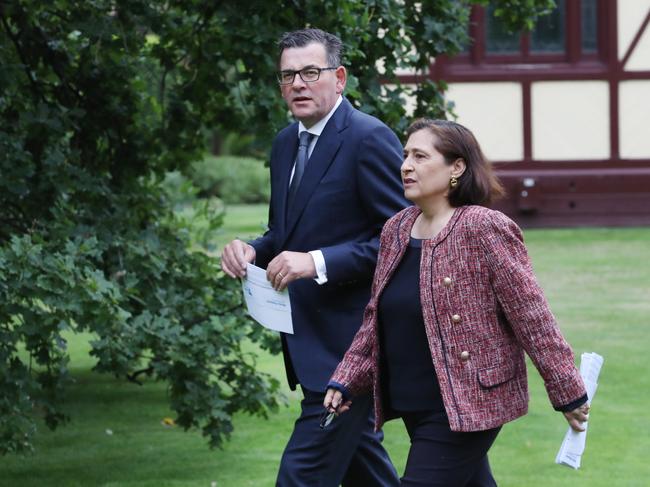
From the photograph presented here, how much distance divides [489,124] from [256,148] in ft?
49.6

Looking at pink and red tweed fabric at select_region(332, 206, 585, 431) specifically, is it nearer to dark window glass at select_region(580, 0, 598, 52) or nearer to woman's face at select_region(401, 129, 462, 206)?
woman's face at select_region(401, 129, 462, 206)

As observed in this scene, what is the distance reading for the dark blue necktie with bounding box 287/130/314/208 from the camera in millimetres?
4996

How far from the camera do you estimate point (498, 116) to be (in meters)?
22.3

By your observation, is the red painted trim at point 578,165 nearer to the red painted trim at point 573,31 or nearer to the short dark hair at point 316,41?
the red painted trim at point 573,31

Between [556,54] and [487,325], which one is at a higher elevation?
[487,325]

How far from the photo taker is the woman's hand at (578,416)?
4145 mm

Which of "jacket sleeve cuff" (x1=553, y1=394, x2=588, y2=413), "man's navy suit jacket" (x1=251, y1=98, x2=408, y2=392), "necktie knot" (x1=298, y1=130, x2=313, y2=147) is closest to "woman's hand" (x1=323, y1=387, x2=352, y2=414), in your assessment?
"man's navy suit jacket" (x1=251, y1=98, x2=408, y2=392)

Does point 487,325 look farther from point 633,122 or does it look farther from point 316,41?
point 633,122

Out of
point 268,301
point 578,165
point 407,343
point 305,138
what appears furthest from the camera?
point 578,165

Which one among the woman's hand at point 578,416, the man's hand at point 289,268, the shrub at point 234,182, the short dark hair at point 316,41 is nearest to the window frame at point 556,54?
the shrub at point 234,182

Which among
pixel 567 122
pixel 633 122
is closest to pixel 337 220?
pixel 567 122

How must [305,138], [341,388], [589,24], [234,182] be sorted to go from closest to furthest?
[341,388] → [305,138] → [589,24] → [234,182]

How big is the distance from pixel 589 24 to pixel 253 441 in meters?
15.1

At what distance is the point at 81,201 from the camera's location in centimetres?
802
